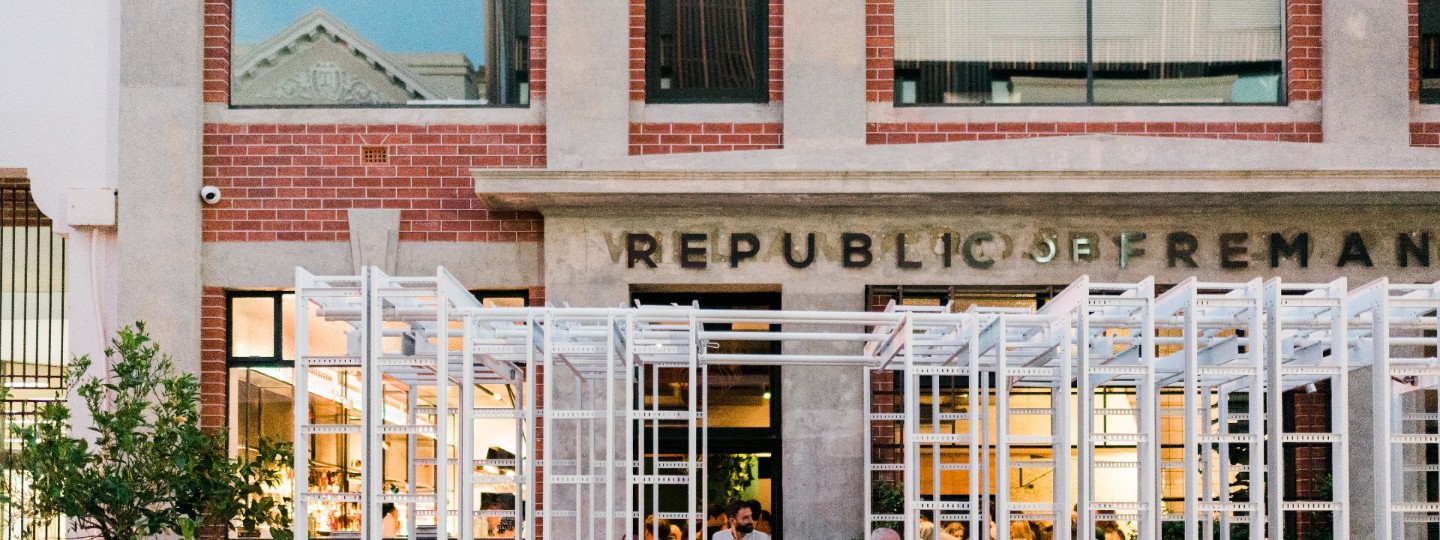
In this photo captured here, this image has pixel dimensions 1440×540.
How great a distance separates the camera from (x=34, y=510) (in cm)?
1373

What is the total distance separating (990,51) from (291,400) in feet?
23.0

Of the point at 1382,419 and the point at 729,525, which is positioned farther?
the point at 729,525

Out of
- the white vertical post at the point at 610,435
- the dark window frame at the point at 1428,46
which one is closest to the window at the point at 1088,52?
Answer: the dark window frame at the point at 1428,46

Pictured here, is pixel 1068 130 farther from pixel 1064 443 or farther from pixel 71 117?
pixel 71 117

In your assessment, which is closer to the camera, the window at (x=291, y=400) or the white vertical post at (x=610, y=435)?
the white vertical post at (x=610, y=435)

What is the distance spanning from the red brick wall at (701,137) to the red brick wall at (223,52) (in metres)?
0.98

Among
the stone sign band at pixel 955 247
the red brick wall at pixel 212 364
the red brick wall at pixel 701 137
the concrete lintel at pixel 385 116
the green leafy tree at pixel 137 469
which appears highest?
the concrete lintel at pixel 385 116

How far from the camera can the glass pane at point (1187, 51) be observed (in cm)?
1570

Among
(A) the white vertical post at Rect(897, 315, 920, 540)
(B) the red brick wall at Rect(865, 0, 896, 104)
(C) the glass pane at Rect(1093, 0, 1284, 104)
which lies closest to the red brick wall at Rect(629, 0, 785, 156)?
(B) the red brick wall at Rect(865, 0, 896, 104)

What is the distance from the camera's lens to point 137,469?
13359 mm

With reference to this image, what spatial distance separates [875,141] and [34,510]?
7570 millimetres

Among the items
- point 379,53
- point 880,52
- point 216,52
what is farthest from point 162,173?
point 880,52

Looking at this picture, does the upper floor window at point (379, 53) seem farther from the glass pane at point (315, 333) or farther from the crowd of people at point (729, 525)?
the crowd of people at point (729, 525)

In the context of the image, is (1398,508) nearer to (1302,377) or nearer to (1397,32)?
(1302,377)
